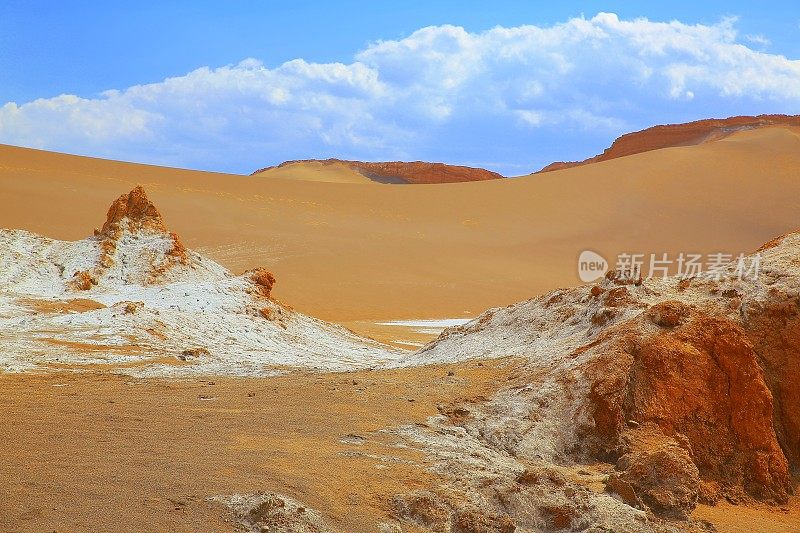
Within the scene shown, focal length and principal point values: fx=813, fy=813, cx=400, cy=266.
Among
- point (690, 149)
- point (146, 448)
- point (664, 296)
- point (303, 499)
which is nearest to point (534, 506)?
point (303, 499)

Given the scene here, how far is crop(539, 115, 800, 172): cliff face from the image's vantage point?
68062 millimetres

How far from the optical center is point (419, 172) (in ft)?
261

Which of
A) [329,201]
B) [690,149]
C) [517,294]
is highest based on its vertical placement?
[690,149]

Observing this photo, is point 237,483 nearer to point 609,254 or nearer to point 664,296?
point 664,296

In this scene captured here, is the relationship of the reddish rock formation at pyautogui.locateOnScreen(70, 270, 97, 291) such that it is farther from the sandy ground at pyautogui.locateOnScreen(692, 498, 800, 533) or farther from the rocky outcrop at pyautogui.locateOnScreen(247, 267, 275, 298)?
the sandy ground at pyautogui.locateOnScreen(692, 498, 800, 533)

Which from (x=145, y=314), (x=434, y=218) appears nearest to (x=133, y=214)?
(x=145, y=314)

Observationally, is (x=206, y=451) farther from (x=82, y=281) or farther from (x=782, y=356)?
(x=82, y=281)

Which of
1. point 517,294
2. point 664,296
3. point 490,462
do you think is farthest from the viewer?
point 517,294

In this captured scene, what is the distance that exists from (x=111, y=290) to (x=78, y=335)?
11.4 feet

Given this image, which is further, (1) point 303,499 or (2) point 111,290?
(2) point 111,290

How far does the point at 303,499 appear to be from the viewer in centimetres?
442

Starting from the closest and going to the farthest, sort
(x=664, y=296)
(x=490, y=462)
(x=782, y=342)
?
1. (x=490, y=462)
2. (x=782, y=342)
3. (x=664, y=296)

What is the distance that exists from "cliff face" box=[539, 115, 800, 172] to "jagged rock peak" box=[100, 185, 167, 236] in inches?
2394

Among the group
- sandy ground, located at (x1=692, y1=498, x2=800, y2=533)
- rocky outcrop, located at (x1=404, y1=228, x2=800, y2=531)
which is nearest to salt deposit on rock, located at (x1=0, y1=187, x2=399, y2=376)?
rocky outcrop, located at (x1=404, y1=228, x2=800, y2=531)
